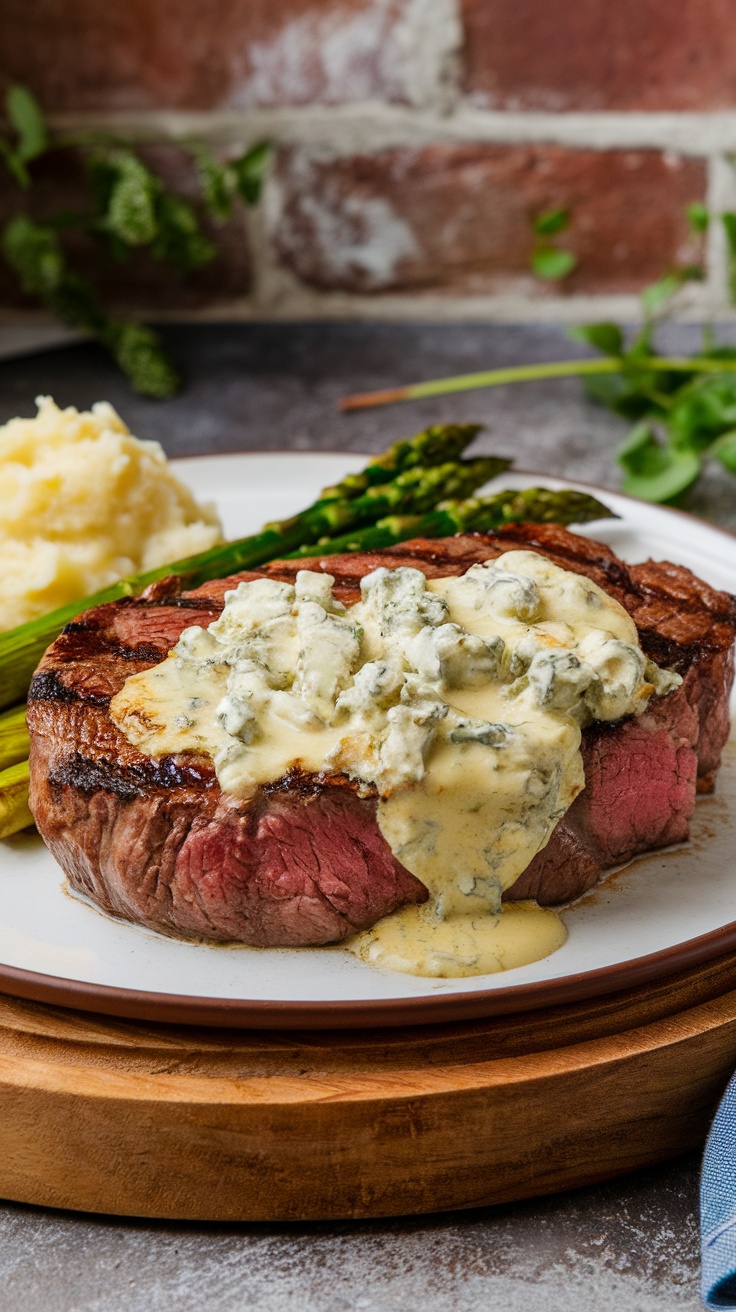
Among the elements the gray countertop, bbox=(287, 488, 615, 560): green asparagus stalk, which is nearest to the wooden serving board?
→ the gray countertop

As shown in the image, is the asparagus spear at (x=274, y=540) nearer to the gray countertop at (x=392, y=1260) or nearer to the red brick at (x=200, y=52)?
the gray countertop at (x=392, y=1260)

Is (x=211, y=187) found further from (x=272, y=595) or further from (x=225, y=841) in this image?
(x=225, y=841)

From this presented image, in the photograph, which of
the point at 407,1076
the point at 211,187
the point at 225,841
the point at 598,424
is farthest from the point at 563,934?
the point at 211,187

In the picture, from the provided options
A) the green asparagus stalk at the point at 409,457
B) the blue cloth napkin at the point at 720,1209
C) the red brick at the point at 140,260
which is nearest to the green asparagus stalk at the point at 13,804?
the green asparagus stalk at the point at 409,457

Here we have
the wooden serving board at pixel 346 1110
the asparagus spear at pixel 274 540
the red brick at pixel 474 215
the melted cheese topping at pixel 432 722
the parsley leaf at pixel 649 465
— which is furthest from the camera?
the red brick at pixel 474 215

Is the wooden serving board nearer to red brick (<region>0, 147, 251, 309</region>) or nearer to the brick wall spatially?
the brick wall

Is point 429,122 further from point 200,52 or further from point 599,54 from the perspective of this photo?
point 200,52

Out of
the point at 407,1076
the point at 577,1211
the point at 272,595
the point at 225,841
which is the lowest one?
the point at 577,1211
